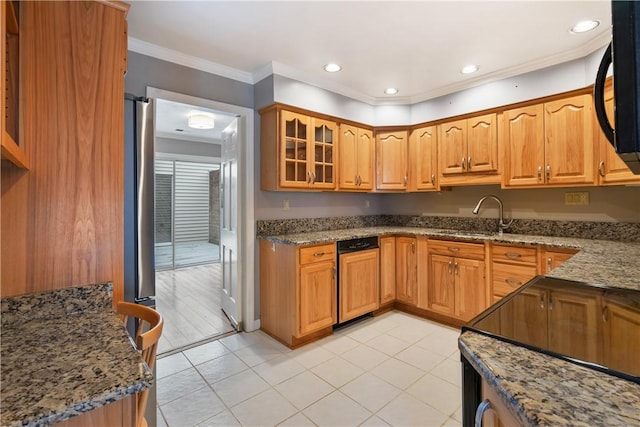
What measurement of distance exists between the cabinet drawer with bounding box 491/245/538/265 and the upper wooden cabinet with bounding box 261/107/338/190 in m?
1.69

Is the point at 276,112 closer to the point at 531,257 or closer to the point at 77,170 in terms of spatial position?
the point at 77,170

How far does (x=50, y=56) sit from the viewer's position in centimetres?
128

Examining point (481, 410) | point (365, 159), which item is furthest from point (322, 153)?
point (481, 410)

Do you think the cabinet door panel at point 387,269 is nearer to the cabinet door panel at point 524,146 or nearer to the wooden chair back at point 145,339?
the cabinet door panel at point 524,146

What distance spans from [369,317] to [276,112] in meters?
2.36

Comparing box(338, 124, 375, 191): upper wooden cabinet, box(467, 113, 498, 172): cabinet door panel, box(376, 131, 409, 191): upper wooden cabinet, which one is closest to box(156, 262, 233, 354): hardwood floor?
box(338, 124, 375, 191): upper wooden cabinet

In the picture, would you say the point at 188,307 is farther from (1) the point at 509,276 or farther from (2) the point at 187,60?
(1) the point at 509,276

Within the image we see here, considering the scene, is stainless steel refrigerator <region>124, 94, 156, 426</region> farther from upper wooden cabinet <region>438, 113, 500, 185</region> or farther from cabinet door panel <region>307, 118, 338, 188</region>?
upper wooden cabinet <region>438, 113, 500, 185</region>

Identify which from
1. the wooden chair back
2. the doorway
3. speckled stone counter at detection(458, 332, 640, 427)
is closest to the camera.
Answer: speckled stone counter at detection(458, 332, 640, 427)

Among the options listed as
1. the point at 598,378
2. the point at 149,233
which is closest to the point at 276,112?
the point at 149,233

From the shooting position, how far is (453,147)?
10.9ft

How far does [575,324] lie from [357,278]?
7.57ft

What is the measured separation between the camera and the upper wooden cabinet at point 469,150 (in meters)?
3.04

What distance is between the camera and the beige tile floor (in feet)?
5.95
